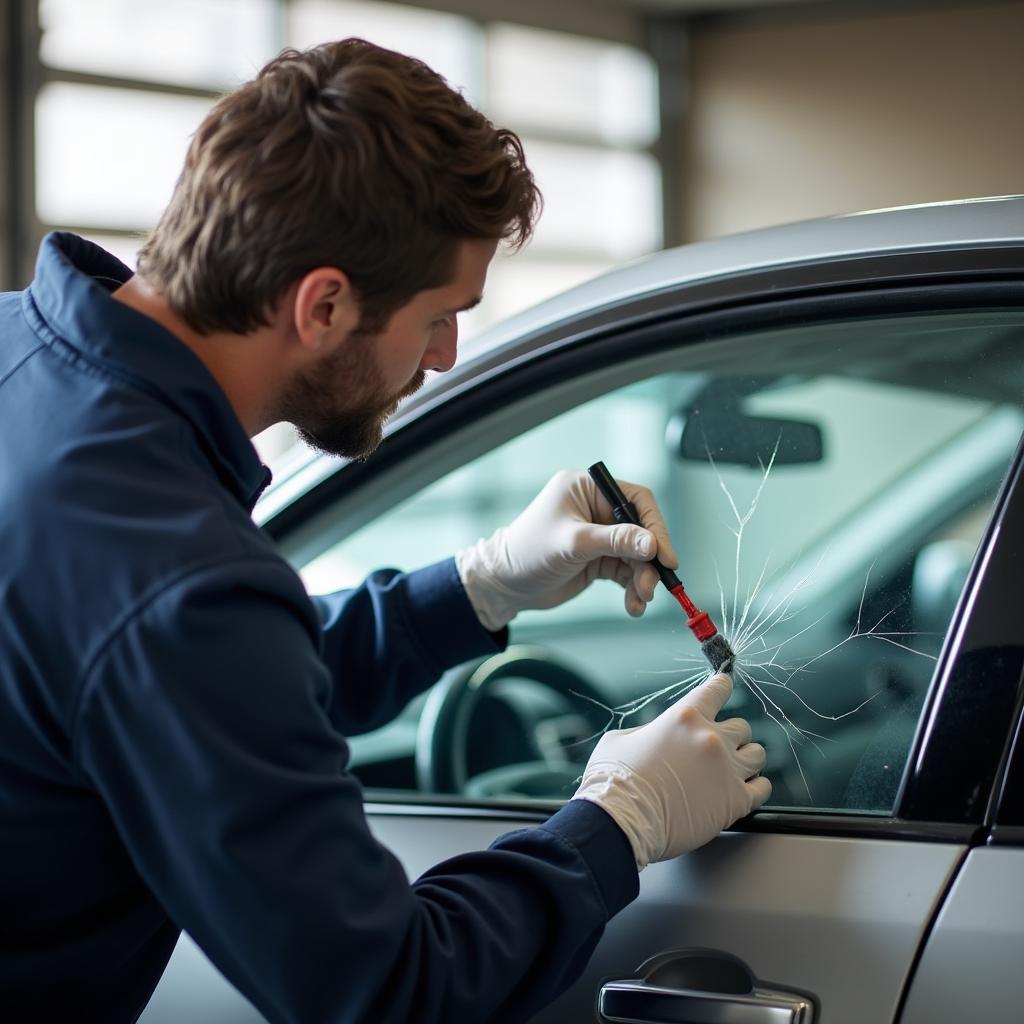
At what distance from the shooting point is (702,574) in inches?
57.7

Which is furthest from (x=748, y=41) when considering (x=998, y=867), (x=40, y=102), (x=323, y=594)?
(x=998, y=867)

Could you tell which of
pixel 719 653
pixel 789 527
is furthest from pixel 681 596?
pixel 789 527

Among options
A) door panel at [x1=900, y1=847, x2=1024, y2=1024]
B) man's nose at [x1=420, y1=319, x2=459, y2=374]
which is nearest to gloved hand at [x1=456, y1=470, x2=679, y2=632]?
man's nose at [x1=420, y1=319, x2=459, y2=374]

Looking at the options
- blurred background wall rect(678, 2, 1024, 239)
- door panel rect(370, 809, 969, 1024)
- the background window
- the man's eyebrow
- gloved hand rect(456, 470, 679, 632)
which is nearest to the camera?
door panel rect(370, 809, 969, 1024)

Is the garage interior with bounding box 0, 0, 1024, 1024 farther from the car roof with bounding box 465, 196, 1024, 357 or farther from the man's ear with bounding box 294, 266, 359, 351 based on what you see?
the man's ear with bounding box 294, 266, 359, 351

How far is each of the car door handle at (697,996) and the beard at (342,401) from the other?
0.58 m

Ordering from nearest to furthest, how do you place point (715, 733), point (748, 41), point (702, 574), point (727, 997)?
point (727, 997) → point (715, 733) → point (702, 574) → point (748, 41)

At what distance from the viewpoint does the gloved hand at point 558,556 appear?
1.50 m

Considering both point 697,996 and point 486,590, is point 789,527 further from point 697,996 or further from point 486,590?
point 697,996

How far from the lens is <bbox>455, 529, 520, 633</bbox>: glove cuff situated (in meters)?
1.64

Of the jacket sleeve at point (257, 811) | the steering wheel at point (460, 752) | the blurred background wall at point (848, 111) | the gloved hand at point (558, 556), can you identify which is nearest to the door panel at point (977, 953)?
the jacket sleeve at point (257, 811)

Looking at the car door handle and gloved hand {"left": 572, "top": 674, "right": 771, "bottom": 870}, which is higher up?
gloved hand {"left": 572, "top": 674, "right": 771, "bottom": 870}

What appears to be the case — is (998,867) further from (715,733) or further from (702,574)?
(702,574)

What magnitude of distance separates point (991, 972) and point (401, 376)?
75cm
